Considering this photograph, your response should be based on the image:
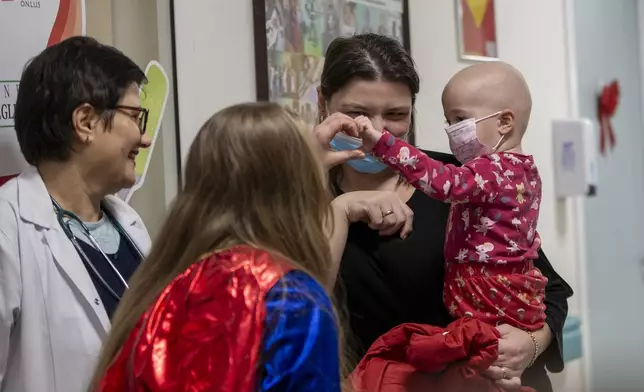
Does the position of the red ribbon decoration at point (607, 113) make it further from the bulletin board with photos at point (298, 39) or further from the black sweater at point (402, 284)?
the black sweater at point (402, 284)

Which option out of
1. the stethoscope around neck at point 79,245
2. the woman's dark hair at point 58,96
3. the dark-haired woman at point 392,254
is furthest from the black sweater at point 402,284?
the woman's dark hair at point 58,96

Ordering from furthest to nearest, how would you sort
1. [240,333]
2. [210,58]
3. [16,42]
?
[210,58]
[16,42]
[240,333]

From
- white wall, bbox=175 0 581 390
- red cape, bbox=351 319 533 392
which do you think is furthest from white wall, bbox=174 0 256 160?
red cape, bbox=351 319 533 392

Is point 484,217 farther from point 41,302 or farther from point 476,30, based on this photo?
point 476,30

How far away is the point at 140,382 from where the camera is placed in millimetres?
896

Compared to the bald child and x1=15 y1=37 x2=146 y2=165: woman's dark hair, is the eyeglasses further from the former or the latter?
the bald child

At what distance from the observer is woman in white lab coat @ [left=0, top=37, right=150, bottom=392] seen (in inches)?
47.0

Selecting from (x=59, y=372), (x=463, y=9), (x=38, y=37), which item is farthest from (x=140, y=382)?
(x=463, y=9)

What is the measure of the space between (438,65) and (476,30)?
0.75 feet

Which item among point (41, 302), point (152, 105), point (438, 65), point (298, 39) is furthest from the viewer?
point (438, 65)

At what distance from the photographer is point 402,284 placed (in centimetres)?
139

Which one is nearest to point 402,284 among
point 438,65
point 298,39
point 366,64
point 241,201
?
point 366,64

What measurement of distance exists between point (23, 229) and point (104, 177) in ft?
0.52

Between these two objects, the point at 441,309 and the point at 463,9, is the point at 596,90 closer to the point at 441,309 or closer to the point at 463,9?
the point at 463,9
